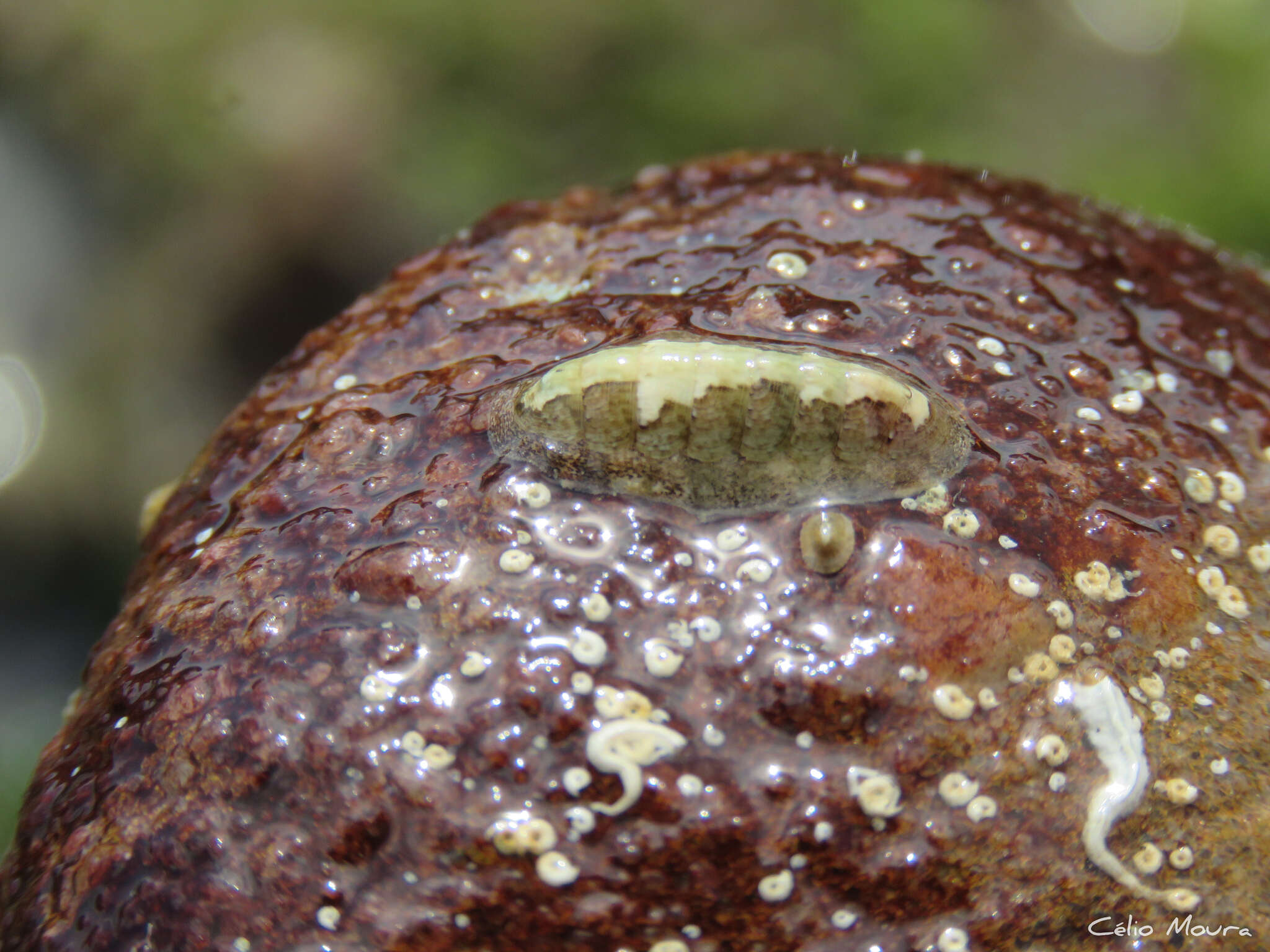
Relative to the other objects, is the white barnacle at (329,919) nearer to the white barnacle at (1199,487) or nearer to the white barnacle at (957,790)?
the white barnacle at (957,790)

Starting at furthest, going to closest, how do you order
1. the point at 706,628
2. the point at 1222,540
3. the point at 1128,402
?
the point at 1128,402 < the point at 1222,540 < the point at 706,628

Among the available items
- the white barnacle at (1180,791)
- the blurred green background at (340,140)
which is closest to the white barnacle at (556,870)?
the white barnacle at (1180,791)

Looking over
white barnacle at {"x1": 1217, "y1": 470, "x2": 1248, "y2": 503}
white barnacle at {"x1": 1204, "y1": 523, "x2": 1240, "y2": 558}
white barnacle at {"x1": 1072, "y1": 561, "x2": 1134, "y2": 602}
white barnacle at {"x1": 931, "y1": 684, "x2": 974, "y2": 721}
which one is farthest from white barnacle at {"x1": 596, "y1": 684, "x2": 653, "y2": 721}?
white barnacle at {"x1": 1217, "y1": 470, "x2": 1248, "y2": 503}

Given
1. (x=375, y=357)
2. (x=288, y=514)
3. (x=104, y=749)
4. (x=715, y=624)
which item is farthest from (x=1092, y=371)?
(x=104, y=749)

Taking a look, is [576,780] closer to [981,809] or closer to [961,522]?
[981,809]

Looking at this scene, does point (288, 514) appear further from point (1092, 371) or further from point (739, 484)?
point (1092, 371)

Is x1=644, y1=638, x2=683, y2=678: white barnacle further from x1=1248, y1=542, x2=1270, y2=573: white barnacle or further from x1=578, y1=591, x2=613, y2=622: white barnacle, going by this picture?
x1=1248, y1=542, x2=1270, y2=573: white barnacle

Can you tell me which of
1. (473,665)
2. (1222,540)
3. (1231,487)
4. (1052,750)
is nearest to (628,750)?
(473,665)
